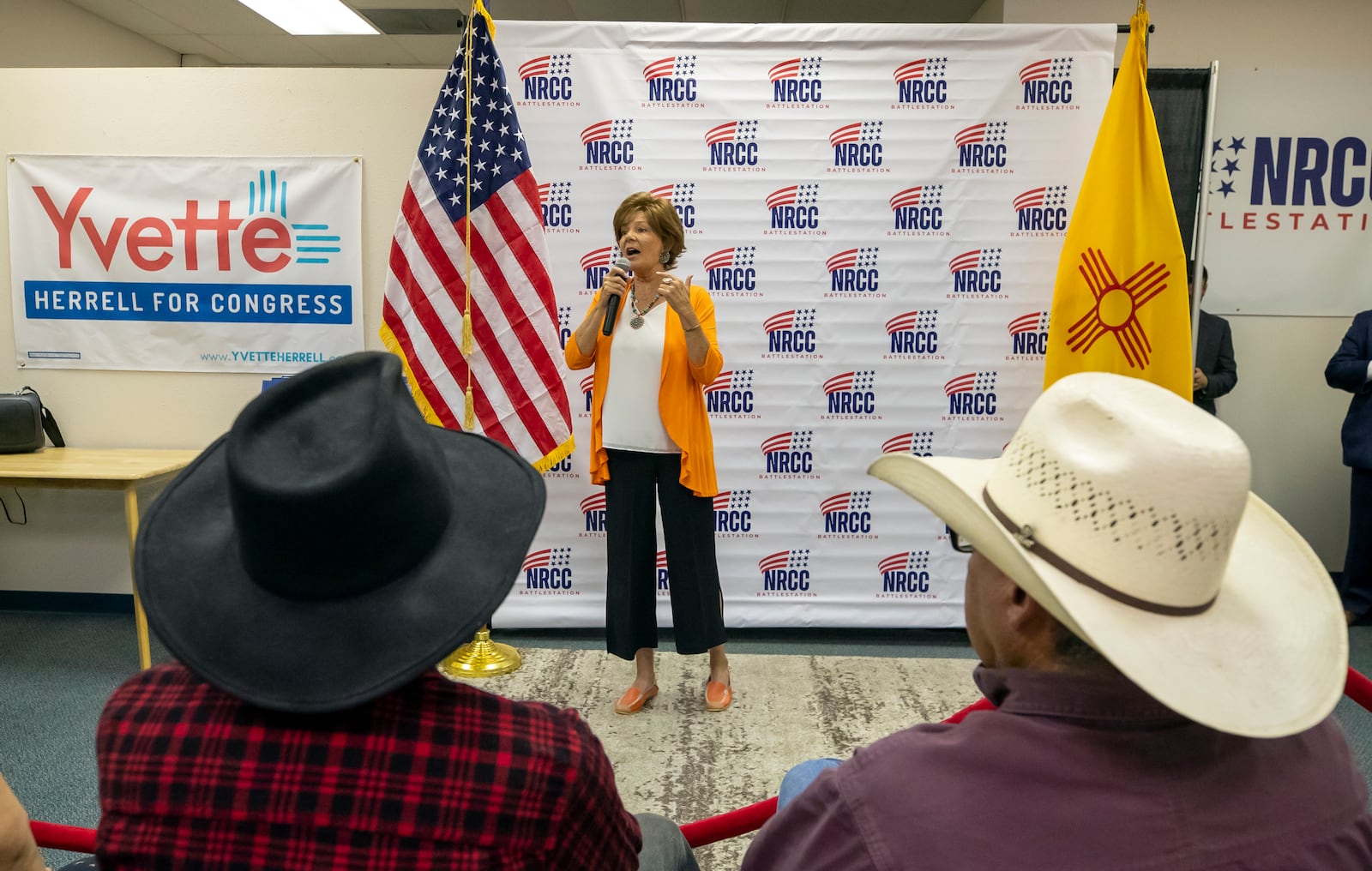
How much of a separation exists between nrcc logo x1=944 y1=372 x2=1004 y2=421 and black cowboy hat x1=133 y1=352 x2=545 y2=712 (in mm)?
2894

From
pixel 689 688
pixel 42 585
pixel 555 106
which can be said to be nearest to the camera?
pixel 689 688

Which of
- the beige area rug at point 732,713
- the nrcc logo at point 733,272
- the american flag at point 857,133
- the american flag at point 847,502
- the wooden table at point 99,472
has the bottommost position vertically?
the beige area rug at point 732,713

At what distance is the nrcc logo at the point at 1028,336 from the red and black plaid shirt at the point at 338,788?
308 cm

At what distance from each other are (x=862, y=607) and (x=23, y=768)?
2808 millimetres

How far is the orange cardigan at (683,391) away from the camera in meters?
2.63

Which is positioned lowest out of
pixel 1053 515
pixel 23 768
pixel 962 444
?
pixel 23 768

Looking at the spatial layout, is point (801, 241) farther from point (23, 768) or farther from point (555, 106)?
point (23, 768)

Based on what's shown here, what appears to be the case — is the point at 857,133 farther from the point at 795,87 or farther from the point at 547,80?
the point at 547,80

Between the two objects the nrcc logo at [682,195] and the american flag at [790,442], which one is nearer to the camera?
the nrcc logo at [682,195]

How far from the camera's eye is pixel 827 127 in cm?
335

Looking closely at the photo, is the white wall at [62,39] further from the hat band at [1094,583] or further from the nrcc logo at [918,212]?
the hat band at [1094,583]

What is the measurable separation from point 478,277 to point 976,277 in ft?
6.26

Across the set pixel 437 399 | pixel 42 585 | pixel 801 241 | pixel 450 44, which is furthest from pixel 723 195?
pixel 450 44

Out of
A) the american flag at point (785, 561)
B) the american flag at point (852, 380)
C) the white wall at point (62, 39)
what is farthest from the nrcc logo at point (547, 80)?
the white wall at point (62, 39)
